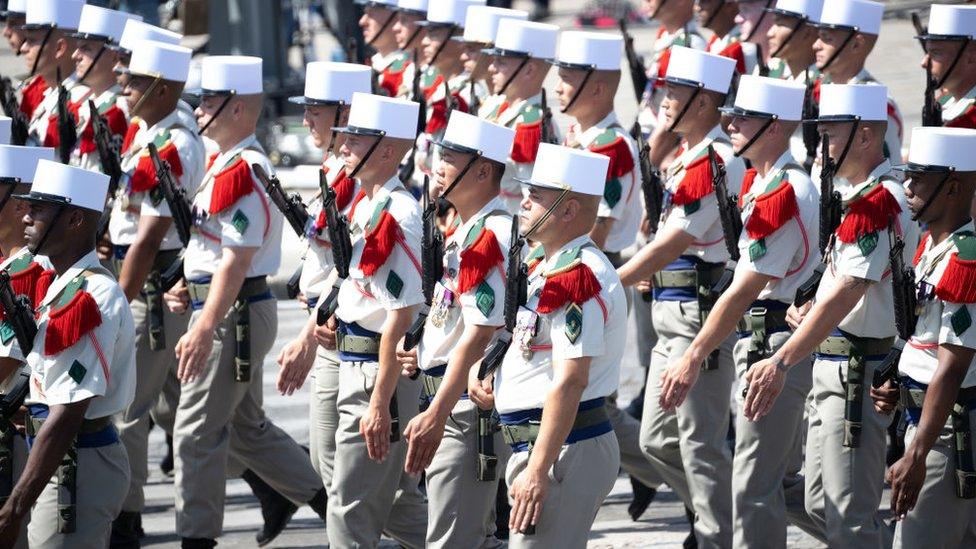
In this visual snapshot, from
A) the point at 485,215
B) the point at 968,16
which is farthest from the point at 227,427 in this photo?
the point at 968,16

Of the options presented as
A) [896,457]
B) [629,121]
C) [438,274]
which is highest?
[438,274]

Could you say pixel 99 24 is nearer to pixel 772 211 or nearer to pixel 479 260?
pixel 479 260

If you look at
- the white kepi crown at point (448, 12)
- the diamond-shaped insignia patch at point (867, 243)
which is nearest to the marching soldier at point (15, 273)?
the diamond-shaped insignia patch at point (867, 243)

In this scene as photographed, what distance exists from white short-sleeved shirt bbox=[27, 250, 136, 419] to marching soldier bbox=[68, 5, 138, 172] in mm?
3936

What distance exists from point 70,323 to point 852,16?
16.6 feet

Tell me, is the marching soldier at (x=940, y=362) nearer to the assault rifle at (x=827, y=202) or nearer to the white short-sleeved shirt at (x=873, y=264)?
the white short-sleeved shirt at (x=873, y=264)

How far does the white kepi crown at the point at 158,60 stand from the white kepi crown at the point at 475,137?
2828 mm

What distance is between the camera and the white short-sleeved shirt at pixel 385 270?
Answer: 800cm

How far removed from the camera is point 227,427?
9.31 metres

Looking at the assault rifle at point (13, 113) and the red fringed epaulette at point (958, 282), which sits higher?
the red fringed epaulette at point (958, 282)

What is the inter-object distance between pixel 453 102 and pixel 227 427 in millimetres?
3264

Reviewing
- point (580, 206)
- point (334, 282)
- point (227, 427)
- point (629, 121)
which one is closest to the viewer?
point (580, 206)

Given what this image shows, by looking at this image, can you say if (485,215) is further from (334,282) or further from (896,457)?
(896,457)

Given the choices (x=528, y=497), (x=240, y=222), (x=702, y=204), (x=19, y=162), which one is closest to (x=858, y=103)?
(x=702, y=204)
